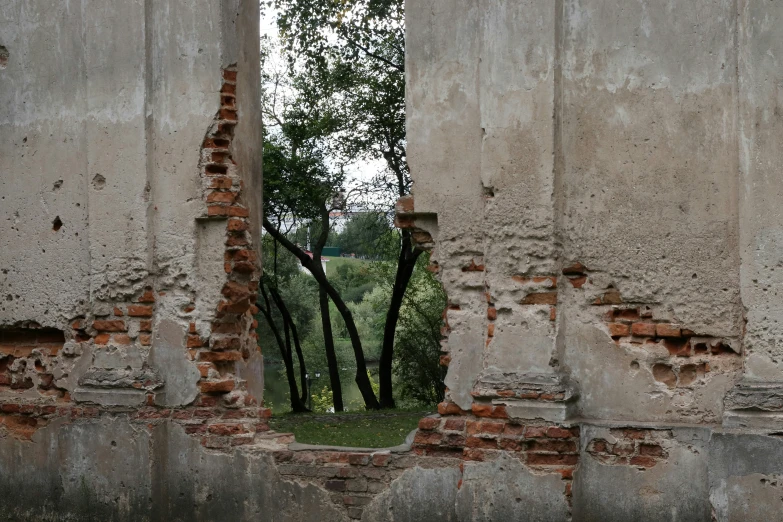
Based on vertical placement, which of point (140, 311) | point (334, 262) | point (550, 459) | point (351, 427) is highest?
point (334, 262)

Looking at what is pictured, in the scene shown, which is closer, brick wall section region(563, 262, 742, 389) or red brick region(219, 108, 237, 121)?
brick wall section region(563, 262, 742, 389)

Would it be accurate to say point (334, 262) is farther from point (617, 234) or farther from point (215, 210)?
point (617, 234)

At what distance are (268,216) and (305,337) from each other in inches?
473

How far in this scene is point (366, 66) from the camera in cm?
1541

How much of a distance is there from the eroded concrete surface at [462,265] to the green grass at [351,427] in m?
4.35

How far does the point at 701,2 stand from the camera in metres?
5.23

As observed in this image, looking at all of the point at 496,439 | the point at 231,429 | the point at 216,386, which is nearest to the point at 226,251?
the point at 216,386

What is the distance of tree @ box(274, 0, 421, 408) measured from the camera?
14.9 metres

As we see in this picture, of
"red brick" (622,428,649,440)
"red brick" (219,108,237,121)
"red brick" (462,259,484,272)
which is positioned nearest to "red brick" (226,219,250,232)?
"red brick" (219,108,237,121)

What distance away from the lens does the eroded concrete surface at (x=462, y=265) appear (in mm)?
5184

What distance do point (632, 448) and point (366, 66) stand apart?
11.1 metres

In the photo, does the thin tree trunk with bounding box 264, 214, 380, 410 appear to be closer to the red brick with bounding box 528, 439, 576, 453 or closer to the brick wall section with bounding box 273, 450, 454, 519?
the brick wall section with bounding box 273, 450, 454, 519

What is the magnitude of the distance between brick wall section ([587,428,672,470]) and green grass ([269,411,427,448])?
5.63 metres

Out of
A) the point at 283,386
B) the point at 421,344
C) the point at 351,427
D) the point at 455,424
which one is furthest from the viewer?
the point at 283,386
